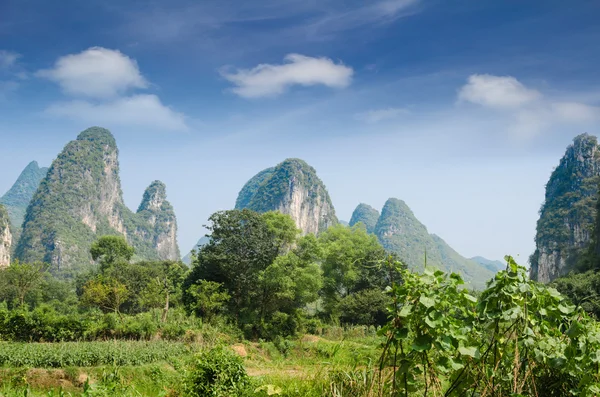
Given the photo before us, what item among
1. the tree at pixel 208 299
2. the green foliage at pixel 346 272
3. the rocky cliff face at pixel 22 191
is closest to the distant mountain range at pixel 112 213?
the green foliage at pixel 346 272

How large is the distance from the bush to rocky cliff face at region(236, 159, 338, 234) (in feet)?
293

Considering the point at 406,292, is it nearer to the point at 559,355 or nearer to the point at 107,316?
the point at 559,355

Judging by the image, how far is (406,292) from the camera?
7.68 feet

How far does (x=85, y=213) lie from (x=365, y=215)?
254 feet

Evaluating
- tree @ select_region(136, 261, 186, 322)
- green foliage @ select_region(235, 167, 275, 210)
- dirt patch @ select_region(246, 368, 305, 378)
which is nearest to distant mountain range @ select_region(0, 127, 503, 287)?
green foliage @ select_region(235, 167, 275, 210)

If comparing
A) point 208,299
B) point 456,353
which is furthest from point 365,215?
point 456,353

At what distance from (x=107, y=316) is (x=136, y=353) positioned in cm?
427

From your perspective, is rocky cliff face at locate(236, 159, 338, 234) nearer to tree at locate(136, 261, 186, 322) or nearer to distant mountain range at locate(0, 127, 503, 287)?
distant mountain range at locate(0, 127, 503, 287)

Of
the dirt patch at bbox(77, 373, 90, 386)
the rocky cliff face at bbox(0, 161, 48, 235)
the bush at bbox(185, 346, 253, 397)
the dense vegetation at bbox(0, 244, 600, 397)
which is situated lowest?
the dirt patch at bbox(77, 373, 90, 386)

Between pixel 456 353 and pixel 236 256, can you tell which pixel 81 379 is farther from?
pixel 236 256

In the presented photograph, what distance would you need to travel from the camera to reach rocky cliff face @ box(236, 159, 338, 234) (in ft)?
318

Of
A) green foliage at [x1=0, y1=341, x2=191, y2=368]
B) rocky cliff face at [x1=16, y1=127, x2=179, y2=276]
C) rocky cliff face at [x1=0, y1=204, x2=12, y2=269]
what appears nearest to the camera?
green foliage at [x1=0, y1=341, x2=191, y2=368]

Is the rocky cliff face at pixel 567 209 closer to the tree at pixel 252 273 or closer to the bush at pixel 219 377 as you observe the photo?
the tree at pixel 252 273

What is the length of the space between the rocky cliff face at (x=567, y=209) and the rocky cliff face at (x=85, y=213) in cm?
7470
